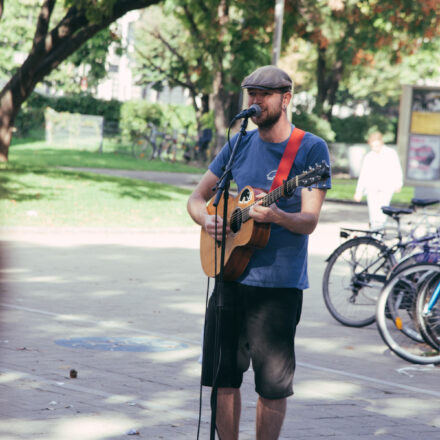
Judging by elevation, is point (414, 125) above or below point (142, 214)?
above

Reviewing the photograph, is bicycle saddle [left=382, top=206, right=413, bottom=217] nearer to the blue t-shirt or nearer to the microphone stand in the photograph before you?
the blue t-shirt

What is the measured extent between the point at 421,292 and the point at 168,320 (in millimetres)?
2448

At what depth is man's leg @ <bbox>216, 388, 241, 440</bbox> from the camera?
4.16 meters

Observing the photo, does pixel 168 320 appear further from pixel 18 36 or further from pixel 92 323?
pixel 18 36

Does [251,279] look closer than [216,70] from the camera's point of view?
Yes

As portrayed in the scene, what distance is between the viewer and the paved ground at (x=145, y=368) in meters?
5.25

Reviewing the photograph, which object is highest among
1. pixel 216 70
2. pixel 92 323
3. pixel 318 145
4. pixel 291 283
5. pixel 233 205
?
pixel 216 70

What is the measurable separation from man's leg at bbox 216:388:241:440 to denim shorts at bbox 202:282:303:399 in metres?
0.04

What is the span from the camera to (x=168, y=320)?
8.64 m

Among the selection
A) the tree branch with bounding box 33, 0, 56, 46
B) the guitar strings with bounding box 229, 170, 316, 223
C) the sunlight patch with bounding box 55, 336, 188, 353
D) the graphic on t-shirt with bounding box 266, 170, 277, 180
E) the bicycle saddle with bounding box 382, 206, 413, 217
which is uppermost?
the tree branch with bounding box 33, 0, 56, 46

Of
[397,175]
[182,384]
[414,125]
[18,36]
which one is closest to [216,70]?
[414,125]

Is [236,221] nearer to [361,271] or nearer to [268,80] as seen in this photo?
[268,80]

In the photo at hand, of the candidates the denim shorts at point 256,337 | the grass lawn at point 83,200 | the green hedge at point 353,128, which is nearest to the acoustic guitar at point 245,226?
the denim shorts at point 256,337

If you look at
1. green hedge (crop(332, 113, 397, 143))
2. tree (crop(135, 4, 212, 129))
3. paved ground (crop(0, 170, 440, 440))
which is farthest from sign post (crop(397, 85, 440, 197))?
green hedge (crop(332, 113, 397, 143))
